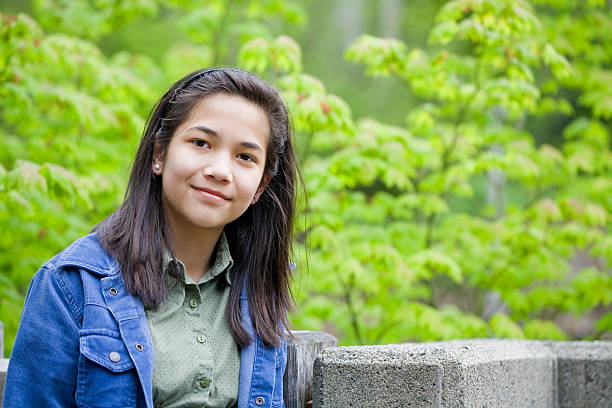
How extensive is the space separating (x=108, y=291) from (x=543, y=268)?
3161 millimetres

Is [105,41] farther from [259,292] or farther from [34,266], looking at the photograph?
[259,292]

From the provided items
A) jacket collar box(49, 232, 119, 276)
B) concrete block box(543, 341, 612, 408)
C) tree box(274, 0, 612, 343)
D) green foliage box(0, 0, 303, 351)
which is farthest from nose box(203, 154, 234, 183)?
tree box(274, 0, 612, 343)

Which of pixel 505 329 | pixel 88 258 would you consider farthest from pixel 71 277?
pixel 505 329

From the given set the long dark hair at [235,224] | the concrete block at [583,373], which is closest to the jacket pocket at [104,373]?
the long dark hair at [235,224]

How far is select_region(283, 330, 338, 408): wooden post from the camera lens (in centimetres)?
167

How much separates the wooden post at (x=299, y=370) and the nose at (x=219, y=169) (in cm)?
48

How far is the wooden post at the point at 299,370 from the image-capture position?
1.67m

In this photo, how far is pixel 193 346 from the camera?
1458 millimetres

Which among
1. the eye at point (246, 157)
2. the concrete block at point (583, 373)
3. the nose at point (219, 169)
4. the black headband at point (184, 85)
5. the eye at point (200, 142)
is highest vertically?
the black headband at point (184, 85)

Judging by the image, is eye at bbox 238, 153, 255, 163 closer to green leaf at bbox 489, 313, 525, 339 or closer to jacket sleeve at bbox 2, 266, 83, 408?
jacket sleeve at bbox 2, 266, 83, 408

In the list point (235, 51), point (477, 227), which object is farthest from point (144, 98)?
point (235, 51)

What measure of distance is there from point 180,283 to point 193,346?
0.49 feet

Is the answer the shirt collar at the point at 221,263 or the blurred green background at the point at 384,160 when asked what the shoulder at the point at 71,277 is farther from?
the blurred green background at the point at 384,160

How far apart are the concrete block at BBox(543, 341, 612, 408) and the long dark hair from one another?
3.21 feet
